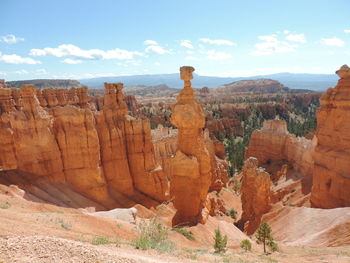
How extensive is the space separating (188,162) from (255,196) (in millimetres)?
9976

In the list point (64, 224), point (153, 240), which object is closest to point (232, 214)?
point (153, 240)

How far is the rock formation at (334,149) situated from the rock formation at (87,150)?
39.1 ft

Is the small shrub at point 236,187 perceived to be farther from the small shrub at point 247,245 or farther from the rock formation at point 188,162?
the small shrub at point 247,245

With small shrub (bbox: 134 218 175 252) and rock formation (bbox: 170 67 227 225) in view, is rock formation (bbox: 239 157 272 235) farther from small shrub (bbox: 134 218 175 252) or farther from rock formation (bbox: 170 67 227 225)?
small shrub (bbox: 134 218 175 252)

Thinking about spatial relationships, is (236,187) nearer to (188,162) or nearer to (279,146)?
(279,146)

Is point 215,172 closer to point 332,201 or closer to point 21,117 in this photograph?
point 332,201

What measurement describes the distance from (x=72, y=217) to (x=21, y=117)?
33.2ft

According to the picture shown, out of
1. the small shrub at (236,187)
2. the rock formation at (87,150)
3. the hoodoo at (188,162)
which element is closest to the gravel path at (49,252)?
the hoodoo at (188,162)

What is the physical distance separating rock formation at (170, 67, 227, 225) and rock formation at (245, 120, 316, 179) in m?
21.0

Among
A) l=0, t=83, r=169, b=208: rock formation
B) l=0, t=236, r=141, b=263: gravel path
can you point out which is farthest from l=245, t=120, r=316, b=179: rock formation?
l=0, t=236, r=141, b=263: gravel path

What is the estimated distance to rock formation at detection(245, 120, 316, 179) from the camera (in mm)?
35838

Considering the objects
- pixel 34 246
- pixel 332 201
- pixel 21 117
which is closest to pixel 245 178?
pixel 332 201

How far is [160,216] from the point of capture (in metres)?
18.4

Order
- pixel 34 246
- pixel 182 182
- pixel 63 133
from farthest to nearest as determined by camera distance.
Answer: pixel 63 133 < pixel 182 182 < pixel 34 246
